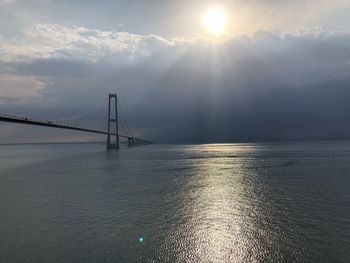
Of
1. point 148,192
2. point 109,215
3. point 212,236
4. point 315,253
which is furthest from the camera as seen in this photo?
point 148,192

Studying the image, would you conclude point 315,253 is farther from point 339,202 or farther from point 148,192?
point 148,192

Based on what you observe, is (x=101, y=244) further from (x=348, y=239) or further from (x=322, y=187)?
(x=322, y=187)

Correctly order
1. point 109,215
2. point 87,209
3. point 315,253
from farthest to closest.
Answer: point 87,209
point 109,215
point 315,253

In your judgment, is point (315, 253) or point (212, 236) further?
point (212, 236)

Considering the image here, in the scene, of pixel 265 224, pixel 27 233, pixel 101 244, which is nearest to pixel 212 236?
pixel 265 224

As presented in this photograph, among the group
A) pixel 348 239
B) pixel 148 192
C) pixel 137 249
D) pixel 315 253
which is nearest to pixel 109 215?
pixel 137 249

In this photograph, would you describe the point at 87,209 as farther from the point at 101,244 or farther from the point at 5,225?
the point at 101,244

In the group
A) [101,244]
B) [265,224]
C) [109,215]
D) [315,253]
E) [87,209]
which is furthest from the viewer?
[87,209]

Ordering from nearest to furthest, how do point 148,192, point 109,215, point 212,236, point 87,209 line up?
point 212,236
point 109,215
point 87,209
point 148,192

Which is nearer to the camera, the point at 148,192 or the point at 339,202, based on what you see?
the point at 339,202
